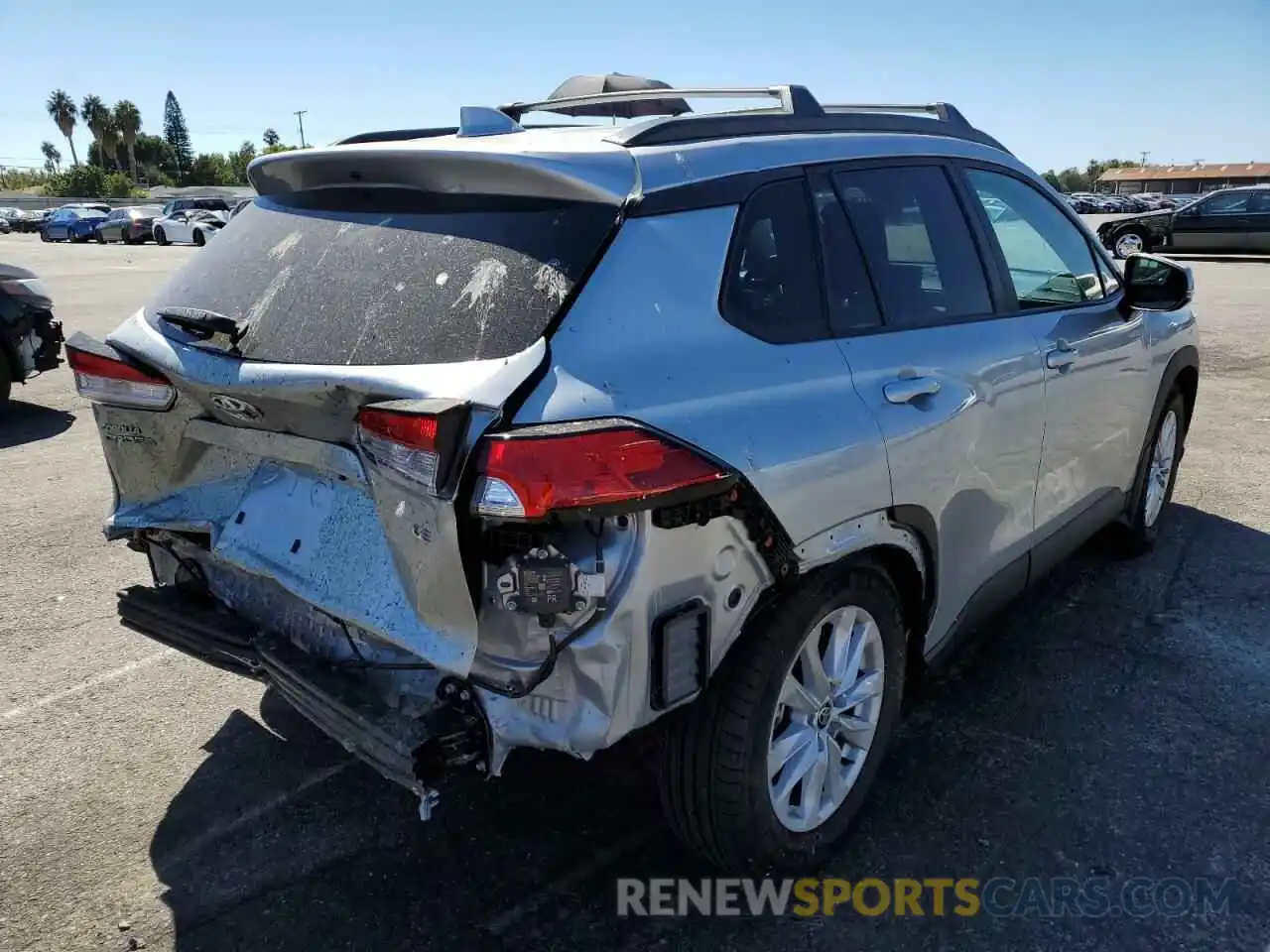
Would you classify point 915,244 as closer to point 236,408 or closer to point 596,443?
point 596,443

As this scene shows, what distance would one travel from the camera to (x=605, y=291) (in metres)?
2.16

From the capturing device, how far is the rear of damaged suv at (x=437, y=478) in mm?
2012

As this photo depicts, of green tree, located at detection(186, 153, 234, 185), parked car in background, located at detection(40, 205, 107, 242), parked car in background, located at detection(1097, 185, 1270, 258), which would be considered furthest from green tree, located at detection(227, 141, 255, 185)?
parked car in background, located at detection(1097, 185, 1270, 258)

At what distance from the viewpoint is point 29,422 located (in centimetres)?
781

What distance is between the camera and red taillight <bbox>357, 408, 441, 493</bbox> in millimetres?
1987

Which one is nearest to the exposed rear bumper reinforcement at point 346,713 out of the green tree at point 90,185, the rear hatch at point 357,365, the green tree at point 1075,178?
the rear hatch at point 357,365

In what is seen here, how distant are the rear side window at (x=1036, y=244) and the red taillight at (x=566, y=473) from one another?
2006 mm

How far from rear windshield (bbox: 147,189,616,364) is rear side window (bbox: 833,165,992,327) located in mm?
964

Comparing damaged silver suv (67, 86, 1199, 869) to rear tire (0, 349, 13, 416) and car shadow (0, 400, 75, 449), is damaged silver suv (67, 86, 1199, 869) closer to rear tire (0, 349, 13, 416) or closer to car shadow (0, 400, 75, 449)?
car shadow (0, 400, 75, 449)

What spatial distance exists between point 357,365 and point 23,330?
7102mm

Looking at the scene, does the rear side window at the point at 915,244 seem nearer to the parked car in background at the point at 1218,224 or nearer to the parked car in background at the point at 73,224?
the parked car in background at the point at 1218,224

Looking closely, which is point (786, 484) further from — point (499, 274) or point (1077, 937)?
point (1077, 937)

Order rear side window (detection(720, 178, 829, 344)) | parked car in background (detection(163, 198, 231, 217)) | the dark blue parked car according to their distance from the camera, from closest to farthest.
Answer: rear side window (detection(720, 178, 829, 344)) → parked car in background (detection(163, 198, 231, 217)) → the dark blue parked car

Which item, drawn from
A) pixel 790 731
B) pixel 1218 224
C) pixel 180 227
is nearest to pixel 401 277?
pixel 790 731
